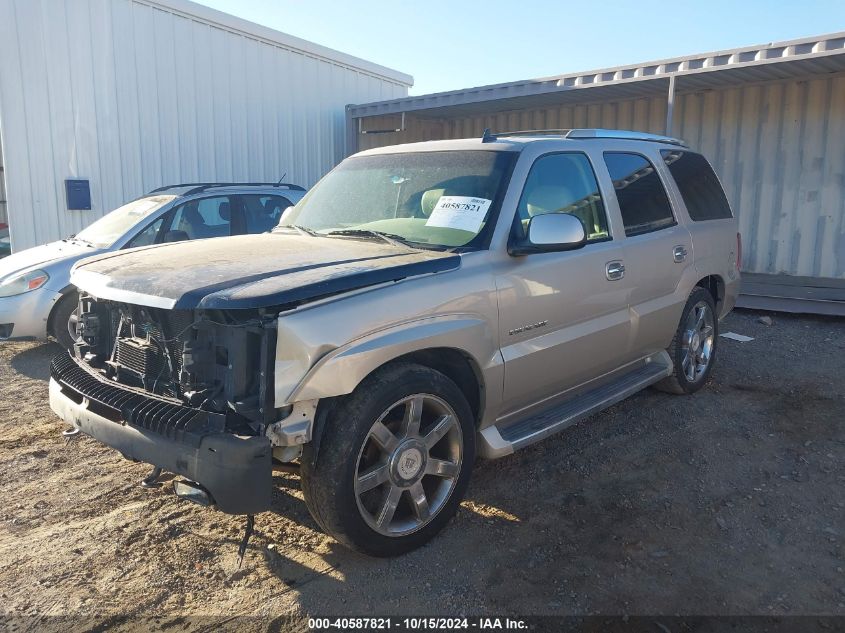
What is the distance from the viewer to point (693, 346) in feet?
17.9

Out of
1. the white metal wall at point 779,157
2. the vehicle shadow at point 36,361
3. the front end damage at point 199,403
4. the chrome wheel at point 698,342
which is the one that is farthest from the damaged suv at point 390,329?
the white metal wall at point 779,157

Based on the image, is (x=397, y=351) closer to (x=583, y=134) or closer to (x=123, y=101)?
(x=583, y=134)

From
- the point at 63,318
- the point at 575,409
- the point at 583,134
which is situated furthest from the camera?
the point at 63,318

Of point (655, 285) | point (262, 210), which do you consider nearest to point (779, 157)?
point (655, 285)

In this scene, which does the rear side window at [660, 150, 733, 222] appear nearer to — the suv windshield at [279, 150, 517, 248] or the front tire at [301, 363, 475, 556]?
the suv windshield at [279, 150, 517, 248]

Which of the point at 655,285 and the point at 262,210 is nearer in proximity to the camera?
the point at 655,285

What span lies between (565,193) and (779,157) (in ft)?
26.3

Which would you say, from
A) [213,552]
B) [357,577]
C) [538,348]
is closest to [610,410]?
[538,348]

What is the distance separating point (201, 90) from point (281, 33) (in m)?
1.99

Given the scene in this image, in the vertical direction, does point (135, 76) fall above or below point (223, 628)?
above

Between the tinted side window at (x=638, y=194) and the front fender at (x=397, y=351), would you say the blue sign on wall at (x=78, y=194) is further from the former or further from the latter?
the front fender at (x=397, y=351)

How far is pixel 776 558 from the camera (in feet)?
10.5

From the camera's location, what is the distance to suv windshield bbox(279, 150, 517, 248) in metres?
3.67

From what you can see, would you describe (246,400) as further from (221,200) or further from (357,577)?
(221,200)
